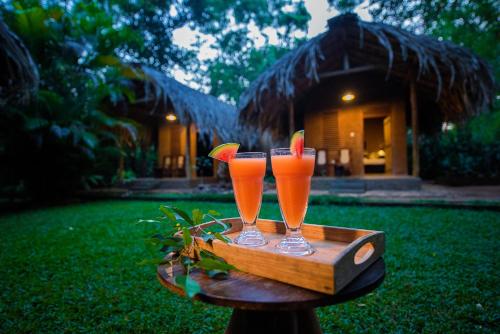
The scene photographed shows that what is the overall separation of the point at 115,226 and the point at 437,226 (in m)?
4.36

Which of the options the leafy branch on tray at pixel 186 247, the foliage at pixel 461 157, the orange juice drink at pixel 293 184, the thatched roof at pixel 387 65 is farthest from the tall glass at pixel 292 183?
the foliage at pixel 461 157

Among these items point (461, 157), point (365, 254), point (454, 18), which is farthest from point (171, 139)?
point (454, 18)

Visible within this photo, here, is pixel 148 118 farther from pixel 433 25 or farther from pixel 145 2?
pixel 433 25

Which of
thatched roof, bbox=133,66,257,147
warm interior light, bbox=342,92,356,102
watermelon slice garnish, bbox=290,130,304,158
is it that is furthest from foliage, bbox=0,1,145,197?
warm interior light, bbox=342,92,356,102

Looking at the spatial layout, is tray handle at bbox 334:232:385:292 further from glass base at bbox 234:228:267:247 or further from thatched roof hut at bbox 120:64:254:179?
thatched roof hut at bbox 120:64:254:179

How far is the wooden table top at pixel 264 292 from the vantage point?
1.90 feet

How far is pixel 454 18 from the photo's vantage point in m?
10.3

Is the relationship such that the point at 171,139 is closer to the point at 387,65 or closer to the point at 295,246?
the point at 387,65

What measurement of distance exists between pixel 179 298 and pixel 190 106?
25.4 feet

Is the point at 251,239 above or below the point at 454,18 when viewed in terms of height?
below

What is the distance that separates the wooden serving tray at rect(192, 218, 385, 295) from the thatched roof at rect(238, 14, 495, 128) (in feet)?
19.9

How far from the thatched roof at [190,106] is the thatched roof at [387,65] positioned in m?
1.43

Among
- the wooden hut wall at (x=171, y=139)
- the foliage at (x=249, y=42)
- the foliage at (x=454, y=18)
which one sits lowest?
the wooden hut wall at (x=171, y=139)

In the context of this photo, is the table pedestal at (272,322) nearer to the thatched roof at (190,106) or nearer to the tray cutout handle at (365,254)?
the tray cutout handle at (365,254)
